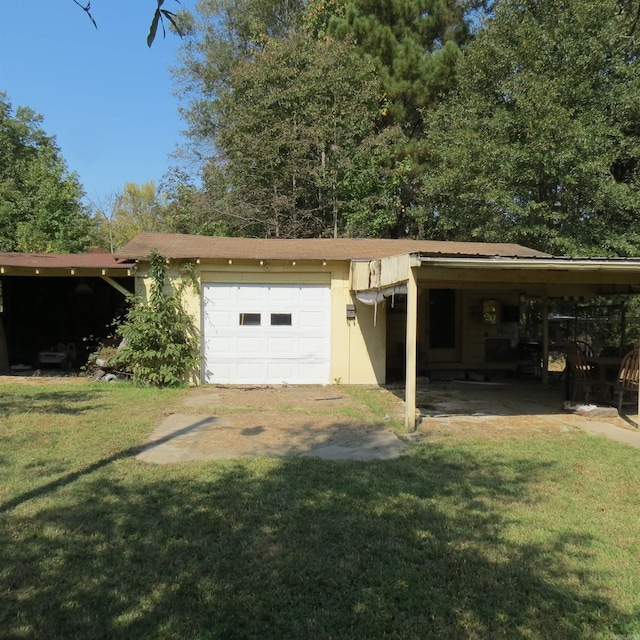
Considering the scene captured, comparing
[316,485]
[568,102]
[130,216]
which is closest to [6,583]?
[316,485]

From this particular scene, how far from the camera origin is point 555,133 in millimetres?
13789

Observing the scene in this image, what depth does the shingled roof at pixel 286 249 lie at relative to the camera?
437 inches

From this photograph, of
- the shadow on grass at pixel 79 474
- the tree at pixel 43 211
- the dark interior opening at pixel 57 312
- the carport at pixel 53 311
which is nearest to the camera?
the shadow on grass at pixel 79 474

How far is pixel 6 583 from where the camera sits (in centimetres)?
304

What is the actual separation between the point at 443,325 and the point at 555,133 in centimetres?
570

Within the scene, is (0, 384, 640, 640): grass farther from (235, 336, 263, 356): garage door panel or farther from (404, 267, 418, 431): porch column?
(235, 336, 263, 356): garage door panel

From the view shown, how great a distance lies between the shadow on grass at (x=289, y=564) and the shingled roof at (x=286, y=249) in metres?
6.76

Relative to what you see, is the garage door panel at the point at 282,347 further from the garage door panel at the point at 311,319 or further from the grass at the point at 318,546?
the grass at the point at 318,546

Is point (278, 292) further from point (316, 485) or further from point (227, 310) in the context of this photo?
point (316, 485)

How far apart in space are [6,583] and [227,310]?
27.8 ft

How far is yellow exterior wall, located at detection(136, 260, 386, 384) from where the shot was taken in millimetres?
11211

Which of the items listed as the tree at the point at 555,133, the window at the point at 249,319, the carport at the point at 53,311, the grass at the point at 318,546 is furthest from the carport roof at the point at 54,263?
the tree at the point at 555,133

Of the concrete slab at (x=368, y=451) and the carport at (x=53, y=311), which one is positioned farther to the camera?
the carport at (x=53, y=311)

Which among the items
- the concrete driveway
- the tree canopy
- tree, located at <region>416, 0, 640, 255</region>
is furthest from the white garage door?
the tree canopy
